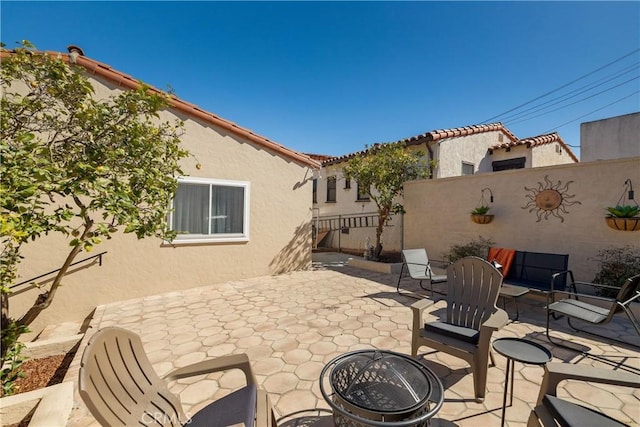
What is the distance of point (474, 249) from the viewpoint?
25.2 ft

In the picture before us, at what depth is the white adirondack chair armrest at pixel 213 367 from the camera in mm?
1993

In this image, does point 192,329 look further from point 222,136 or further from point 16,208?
point 222,136

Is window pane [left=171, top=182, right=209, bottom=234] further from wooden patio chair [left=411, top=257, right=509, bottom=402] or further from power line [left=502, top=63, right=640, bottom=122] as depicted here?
power line [left=502, top=63, right=640, bottom=122]

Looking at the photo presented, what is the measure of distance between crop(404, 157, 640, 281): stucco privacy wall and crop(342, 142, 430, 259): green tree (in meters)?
0.54

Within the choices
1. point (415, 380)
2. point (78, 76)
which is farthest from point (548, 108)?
point (78, 76)

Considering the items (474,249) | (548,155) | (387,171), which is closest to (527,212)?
(474,249)

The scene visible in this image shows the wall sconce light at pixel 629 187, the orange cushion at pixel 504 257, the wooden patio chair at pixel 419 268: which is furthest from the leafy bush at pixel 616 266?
the wooden patio chair at pixel 419 268

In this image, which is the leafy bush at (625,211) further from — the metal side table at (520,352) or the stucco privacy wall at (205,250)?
the stucco privacy wall at (205,250)

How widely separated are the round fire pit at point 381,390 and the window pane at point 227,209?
19.1 ft

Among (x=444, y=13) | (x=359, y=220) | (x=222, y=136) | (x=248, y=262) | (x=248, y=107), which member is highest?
(x=444, y=13)

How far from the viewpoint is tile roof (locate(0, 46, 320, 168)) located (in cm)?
558

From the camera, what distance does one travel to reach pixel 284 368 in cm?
337

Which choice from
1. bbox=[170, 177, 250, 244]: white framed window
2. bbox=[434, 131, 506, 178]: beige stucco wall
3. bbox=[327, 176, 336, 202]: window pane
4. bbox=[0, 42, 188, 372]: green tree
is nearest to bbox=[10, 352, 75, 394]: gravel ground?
bbox=[0, 42, 188, 372]: green tree

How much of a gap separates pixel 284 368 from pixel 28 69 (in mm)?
4391
